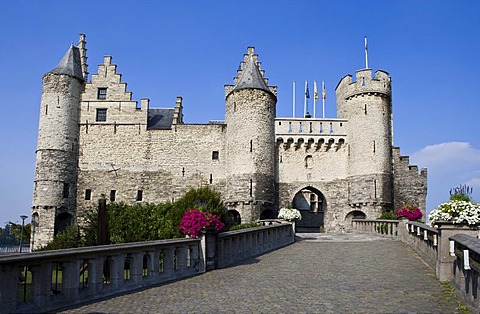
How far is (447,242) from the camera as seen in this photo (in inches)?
363

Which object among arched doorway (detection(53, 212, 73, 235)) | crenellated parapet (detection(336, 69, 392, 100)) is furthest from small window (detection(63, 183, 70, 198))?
crenellated parapet (detection(336, 69, 392, 100))

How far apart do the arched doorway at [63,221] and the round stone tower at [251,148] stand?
12.6m

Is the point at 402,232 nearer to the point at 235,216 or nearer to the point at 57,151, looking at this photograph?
the point at 235,216

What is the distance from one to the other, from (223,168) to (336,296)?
2862cm

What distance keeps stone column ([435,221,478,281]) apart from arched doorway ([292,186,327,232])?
34.8m

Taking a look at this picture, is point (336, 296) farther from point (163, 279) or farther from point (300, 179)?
point (300, 179)

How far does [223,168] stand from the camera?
3612cm

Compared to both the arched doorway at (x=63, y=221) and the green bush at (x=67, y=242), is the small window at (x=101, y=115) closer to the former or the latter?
the arched doorway at (x=63, y=221)

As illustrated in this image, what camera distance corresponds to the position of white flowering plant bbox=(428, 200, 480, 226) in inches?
356

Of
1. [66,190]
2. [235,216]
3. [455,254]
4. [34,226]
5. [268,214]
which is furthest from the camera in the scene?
[66,190]

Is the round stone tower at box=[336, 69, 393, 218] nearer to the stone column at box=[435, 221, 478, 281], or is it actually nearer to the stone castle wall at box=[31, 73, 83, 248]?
the stone castle wall at box=[31, 73, 83, 248]

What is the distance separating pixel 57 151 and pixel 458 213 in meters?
32.2

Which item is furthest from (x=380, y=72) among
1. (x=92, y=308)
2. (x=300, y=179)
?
(x=92, y=308)

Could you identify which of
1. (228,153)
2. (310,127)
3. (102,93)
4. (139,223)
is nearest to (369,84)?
(310,127)
